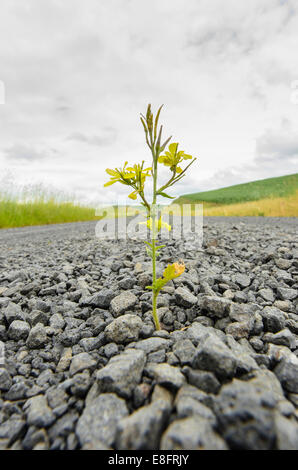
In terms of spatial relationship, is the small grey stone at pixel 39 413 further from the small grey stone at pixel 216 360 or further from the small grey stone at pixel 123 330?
the small grey stone at pixel 216 360

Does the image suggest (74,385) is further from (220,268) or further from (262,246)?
(262,246)

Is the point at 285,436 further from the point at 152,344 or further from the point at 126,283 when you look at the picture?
the point at 126,283

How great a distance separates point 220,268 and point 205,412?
6.38ft

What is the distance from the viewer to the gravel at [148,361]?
2.55 ft

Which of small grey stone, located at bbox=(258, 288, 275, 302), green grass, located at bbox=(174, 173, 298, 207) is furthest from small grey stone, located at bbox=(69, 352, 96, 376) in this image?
green grass, located at bbox=(174, 173, 298, 207)

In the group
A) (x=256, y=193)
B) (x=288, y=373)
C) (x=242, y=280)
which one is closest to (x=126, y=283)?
(x=242, y=280)

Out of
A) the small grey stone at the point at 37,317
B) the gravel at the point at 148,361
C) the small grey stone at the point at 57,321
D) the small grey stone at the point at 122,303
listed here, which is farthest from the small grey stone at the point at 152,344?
the small grey stone at the point at 37,317

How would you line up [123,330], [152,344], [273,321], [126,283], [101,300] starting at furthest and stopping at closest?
1. [126,283]
2. [101,300]
3. [273,321]
4. [123,330]
5. [152,344]

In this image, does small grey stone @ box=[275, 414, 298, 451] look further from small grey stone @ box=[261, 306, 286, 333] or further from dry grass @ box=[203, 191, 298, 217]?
dry grass @ box=[203, 191, 298, 217]

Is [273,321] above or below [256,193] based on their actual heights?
below

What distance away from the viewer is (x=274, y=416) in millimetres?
746

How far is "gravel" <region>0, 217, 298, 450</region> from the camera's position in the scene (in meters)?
0.78

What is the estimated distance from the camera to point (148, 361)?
1187mm

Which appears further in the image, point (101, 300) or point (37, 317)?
point (101, 300)
